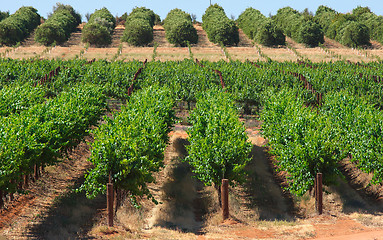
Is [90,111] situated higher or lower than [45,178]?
higher

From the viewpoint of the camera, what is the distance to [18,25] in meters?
110

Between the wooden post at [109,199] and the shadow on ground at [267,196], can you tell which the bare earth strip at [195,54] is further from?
the wooden post at [109,199]

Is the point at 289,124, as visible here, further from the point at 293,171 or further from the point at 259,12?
the point at 259,12

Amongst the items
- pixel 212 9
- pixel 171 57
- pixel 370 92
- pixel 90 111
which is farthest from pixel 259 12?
pixel 90 111

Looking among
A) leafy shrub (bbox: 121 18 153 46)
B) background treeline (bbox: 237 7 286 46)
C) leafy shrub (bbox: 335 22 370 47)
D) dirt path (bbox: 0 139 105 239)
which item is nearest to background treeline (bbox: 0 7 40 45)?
leafy shrub (bbox: 121 18 153 46)

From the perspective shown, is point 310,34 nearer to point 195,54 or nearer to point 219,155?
point 195,54

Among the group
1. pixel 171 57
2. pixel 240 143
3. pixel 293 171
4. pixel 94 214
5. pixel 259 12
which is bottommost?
pixel 94 214

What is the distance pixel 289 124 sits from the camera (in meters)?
21.5

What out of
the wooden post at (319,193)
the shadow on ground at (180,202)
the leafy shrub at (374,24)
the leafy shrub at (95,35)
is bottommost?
the shadow on ground at (180,202)

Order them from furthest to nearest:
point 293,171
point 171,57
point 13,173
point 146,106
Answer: point 171,57 → point 146,106 → point 293,171 → point 13,173

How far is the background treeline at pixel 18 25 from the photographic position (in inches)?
3964

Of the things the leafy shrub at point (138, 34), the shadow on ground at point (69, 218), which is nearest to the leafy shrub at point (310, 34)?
the leafy shrub at point (138, 34)

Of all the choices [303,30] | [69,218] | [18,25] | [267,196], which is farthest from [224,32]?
[69,218]

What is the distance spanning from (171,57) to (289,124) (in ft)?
206
